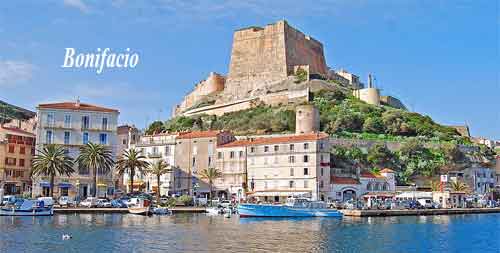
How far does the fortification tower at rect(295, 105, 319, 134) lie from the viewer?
78250 millimetres

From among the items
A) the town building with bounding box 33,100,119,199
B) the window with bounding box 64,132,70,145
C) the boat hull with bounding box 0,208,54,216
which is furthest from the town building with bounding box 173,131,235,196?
the boat hull with bounding box 0,208,54,216

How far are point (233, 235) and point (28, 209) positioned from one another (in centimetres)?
2045

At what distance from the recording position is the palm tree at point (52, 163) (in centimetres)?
5600

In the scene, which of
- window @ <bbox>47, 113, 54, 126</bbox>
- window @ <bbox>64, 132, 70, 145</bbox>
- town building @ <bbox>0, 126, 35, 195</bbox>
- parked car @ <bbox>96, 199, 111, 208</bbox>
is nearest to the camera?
parked car @ <bbox>96, 199, 111, 208</bbox>

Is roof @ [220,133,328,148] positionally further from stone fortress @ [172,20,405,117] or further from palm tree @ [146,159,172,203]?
stone fortress @ [172,20,405,117]

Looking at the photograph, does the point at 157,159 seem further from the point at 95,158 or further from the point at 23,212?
the point at 23,212

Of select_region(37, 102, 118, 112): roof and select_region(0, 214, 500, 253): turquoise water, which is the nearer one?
select_region(0, 214, 500, 253): turquoise water

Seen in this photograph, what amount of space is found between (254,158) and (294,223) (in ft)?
67.7

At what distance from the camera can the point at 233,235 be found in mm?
37594

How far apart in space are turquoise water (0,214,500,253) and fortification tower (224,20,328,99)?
52.5 meters

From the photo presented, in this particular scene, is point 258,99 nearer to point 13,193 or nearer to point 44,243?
point 13,193

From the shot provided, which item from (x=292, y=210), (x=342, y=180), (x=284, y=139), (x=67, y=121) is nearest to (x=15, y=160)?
(x=67, y=121)

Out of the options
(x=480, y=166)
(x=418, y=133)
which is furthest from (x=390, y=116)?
(x=480, y=166)

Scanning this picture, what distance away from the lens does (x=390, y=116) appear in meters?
A: 86.5
